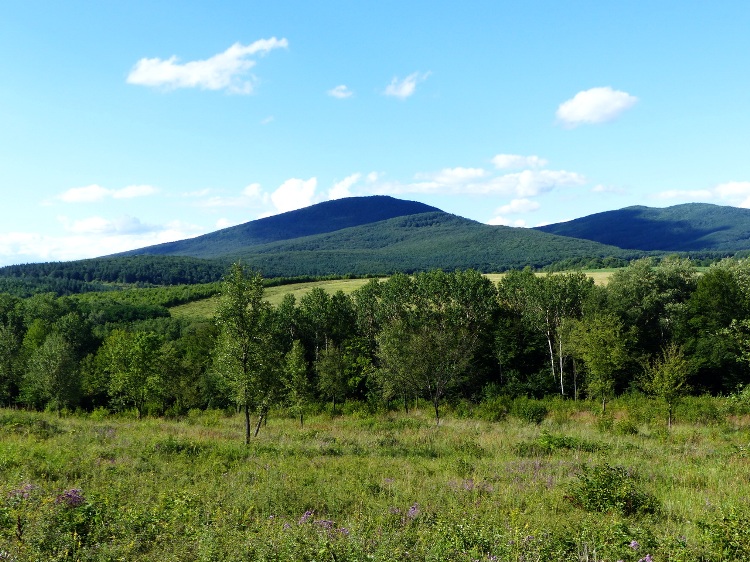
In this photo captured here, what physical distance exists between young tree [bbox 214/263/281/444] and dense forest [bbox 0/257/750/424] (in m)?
13.1

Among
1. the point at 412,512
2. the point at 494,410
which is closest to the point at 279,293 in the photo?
the point at 494,410

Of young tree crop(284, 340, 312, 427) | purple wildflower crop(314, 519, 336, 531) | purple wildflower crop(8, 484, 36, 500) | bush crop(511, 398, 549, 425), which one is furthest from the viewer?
young tree crop(284, 340, 312, 427)

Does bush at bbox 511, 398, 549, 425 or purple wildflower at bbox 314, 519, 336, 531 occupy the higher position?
purple wildflower at bbox 314, 519, 336, 531

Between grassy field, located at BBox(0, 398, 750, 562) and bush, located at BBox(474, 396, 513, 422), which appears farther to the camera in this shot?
bush, located at BBox(474, 396, 513, 422)

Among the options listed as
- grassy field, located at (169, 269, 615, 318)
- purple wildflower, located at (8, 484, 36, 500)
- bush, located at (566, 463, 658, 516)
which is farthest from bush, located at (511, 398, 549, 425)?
grassy field, located at (169, 269, 615, 318)

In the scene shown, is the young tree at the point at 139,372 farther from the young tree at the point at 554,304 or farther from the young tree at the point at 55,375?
the young tree at the point at 554,304

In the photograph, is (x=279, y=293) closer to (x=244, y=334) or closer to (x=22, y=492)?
(x=244, y=334)

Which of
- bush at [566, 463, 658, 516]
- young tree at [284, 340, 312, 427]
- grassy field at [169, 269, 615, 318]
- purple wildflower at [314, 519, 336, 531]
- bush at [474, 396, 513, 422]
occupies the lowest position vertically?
bush at [474, 396, 513, 422]

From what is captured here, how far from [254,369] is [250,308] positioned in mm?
3478

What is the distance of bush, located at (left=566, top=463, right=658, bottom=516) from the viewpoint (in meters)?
11.2

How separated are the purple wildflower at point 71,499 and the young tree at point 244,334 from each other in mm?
14009

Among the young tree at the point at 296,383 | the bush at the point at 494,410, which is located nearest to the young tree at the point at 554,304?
the bush at the point at 494,410

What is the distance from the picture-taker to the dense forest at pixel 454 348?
46500 mm

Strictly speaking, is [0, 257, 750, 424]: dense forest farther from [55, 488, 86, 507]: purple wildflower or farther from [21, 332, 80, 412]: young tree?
[55, 488, 86, 507]: purple wildflower
